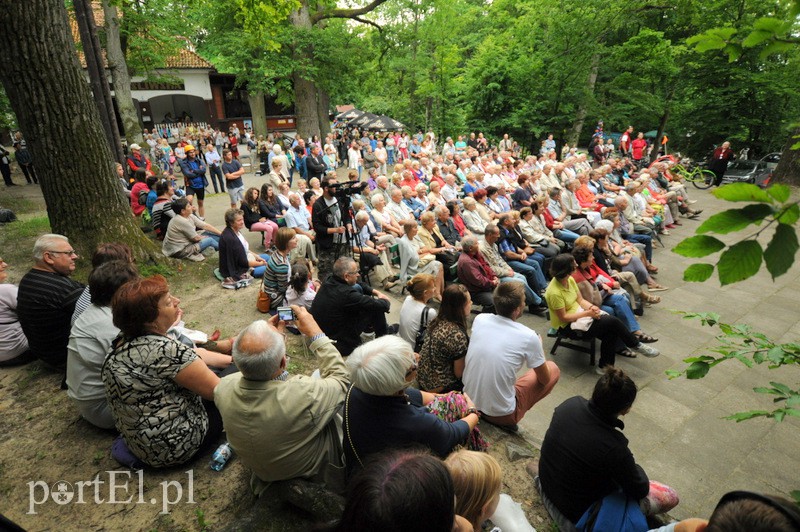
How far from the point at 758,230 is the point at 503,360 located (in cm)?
224

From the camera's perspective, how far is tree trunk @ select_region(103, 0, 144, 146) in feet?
40.3

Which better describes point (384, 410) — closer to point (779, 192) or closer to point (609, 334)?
point (779, 192)

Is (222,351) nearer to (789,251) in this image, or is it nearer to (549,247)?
(789,251)

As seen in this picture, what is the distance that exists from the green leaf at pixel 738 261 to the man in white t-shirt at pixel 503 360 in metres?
2.17

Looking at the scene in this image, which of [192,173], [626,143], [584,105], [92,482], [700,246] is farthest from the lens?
[626,143]

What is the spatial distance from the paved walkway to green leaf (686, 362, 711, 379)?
1.04 meters

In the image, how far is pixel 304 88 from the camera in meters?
17.0

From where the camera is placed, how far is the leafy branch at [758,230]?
967mm

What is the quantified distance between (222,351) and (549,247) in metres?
5.75

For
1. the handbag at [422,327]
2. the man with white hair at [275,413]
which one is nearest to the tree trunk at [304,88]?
the handbag at [422,327]

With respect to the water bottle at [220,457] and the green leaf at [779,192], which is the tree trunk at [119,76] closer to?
the water bottle at [220,457]

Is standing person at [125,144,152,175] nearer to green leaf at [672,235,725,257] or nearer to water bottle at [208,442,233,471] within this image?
water bottle at [208,442,233,471]

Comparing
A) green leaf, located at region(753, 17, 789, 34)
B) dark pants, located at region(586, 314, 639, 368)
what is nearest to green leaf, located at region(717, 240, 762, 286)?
green leaf, located at region(753, 17, 789, 34)

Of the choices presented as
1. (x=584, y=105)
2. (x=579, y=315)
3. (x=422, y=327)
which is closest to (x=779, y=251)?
(x=422, y=327)
